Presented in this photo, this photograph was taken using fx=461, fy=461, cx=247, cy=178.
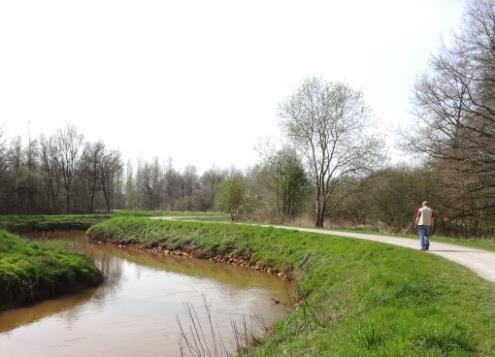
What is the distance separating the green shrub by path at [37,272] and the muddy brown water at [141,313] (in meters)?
0.51

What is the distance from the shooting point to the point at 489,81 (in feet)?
71.4

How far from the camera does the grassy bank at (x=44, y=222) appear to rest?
43000 millimetres

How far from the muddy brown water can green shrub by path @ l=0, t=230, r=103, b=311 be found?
0.51m

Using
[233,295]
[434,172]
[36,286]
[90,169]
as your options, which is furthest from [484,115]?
[90,169]

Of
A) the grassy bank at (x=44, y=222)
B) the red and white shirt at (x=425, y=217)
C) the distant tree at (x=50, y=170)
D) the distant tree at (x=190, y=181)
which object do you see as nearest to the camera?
the red and white shirt at (x=425, y=217)

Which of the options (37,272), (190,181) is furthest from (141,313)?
(190,181)

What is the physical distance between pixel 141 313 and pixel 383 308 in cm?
832

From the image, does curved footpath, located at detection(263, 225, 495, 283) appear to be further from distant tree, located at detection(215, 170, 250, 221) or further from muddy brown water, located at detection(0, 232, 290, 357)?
distant tree, located at detection(215, 170, 250, 221)

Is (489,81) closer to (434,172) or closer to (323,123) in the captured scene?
(434,172)

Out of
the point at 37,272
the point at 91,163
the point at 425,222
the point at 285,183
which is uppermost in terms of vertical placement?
the point at 91,163

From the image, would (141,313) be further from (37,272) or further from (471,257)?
(471,257)

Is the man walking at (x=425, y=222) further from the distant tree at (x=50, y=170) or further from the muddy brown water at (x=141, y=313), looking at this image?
the distant tree at (x=50, y=170)

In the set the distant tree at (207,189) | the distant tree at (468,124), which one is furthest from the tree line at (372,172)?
the distant tree at (207,189)

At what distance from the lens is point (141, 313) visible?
46.2ft
